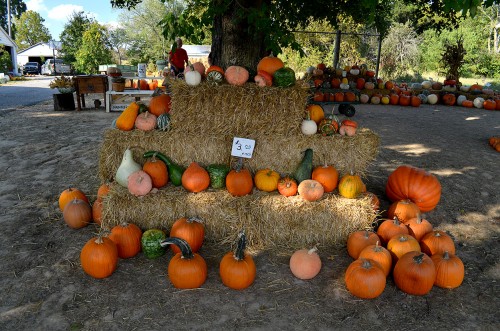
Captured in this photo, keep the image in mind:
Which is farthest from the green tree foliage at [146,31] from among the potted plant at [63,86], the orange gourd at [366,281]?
the orange gourd at [366,281]

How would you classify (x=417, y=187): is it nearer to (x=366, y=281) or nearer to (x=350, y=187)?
(x=350, y=187)

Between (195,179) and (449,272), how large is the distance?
2441 millimetres

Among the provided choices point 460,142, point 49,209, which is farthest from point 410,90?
point 49,209

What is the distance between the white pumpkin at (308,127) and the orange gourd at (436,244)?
63.0 inches

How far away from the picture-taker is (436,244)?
3.26 meters

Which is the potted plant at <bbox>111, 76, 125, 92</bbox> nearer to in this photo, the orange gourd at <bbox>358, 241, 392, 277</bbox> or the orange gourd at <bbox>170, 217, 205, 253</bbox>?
the orange gourd at <bbox>170, 217, 205, 253</bbox>

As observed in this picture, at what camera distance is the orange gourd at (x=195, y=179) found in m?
3.74

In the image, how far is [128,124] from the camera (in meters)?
4.12

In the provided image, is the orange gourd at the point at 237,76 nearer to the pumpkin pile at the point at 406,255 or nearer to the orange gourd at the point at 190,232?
the orange gourd at the point at 190,232

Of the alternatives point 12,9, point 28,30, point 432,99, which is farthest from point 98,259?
point 12,9

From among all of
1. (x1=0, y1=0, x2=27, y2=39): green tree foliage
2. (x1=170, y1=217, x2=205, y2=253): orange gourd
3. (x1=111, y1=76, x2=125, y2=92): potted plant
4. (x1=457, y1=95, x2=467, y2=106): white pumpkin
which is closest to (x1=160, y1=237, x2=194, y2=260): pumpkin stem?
(x1=170, y1=217, x2=205, y2=253): orange gourd

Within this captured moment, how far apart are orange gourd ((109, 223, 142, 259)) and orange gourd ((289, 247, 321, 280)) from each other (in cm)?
147

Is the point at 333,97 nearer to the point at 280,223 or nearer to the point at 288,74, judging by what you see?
the point at 288,74

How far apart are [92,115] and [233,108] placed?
8164 millimetres
